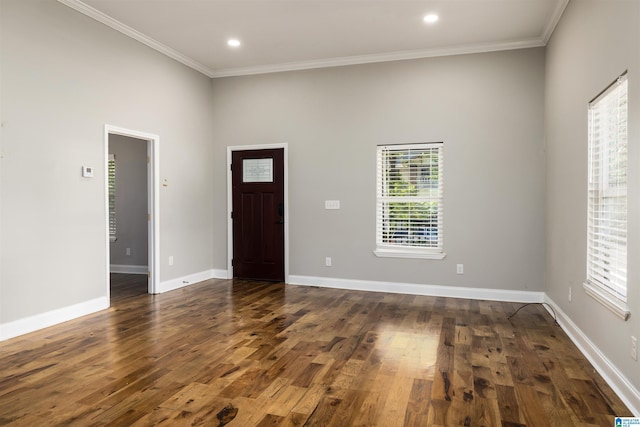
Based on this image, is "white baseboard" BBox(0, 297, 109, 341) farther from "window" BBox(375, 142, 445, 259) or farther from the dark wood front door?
"window" BBox(375, 142, 445, 259)

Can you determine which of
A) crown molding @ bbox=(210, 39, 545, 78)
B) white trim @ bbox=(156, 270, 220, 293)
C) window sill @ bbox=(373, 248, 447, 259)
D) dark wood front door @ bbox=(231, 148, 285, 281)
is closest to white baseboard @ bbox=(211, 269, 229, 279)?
white trim @ bbox=(156, 270, 220, 293)

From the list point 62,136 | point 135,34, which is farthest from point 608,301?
point 135,34

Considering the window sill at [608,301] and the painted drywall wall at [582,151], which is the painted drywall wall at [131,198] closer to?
the painted drywall wall at [582,151]

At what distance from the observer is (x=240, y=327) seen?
4055 millimetres

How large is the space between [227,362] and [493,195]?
12.6ft

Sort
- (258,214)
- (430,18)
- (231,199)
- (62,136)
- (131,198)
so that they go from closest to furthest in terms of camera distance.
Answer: (62,136) → (430,18) → (258,214) → (231,199) → (131,198)

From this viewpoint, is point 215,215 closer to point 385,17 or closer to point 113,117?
point 113,117

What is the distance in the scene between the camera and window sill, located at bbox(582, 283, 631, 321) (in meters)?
2.59

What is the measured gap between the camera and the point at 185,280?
602 cm

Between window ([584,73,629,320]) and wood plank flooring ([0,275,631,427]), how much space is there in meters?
0.65

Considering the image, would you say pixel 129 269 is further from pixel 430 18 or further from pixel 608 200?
pixel 608 200

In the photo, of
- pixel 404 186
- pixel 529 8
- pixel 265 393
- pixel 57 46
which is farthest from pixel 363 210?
pixel 57 46

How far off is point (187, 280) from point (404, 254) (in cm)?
310

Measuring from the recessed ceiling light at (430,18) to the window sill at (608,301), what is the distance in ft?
10.0
